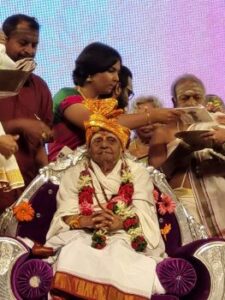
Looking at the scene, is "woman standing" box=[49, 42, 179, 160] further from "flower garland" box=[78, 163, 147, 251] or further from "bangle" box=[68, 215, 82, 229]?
"bangle" box=[68, 215, 82, 229]

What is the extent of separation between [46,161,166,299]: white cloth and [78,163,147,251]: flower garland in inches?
1.0

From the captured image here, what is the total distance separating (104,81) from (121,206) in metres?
0.70

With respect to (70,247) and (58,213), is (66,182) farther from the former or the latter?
(70,247)

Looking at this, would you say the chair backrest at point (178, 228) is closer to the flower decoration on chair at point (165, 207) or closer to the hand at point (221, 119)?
the flower decoration on chair at point (165, 207)

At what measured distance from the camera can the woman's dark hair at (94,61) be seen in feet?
14.0

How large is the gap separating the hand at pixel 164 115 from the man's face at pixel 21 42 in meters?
0.66

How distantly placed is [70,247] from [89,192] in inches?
14.5

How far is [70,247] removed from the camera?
365 cm

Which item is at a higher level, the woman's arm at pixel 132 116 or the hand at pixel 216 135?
the woman's arm at pixel 132 116

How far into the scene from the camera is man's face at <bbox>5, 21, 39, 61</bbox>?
4.15 metres

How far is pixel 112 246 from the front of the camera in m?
3.70

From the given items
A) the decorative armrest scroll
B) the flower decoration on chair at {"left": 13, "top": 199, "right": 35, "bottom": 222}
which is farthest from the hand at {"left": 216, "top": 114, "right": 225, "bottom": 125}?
the flower decoration on chair at {"left": 13, "top": 199, "right": 35, "bottom": 222}

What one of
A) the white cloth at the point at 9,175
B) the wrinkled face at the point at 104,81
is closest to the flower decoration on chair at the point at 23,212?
the white cloth at the point at 9,175

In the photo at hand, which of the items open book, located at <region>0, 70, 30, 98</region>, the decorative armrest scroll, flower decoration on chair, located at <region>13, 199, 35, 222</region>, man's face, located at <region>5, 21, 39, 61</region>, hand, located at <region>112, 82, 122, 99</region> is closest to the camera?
open book, located at <region>0, 70, 30, 98</region>
